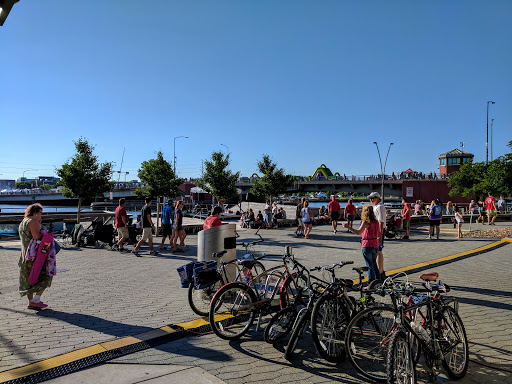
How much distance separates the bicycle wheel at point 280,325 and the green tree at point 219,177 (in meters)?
22.6

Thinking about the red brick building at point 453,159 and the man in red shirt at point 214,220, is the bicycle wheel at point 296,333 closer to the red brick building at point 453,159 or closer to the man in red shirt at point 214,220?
the man in red shirt at point 214,220

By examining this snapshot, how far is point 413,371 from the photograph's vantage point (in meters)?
3.45

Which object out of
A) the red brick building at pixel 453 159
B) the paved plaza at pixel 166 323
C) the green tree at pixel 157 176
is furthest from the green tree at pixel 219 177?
the red brick building at pixel 453 159

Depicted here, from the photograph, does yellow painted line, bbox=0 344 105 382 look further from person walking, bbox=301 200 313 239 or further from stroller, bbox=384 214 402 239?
stroller, bbox=384 214 402 239

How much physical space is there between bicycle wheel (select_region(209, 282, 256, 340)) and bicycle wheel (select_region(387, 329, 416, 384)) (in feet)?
6.76

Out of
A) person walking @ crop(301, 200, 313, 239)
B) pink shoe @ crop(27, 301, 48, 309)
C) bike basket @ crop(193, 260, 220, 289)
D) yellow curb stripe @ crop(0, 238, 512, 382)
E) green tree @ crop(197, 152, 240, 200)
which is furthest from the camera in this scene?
green tree @ crop(197, 152, 240, 200)

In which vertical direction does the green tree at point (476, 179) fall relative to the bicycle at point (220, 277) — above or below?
above

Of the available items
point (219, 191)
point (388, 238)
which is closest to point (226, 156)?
point (219, 191)

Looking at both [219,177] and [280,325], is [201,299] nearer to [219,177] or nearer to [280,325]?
[280,325]

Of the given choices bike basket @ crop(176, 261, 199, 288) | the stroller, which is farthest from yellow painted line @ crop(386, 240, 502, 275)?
bike basket @ crop(176, 261, 199, 288)

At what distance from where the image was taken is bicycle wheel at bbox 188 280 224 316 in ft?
19.0

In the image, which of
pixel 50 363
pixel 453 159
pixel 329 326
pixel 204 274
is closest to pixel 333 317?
pixel 329 326

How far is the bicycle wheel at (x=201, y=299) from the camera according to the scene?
19.0ft

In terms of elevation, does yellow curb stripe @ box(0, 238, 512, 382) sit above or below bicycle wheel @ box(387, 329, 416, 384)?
below
